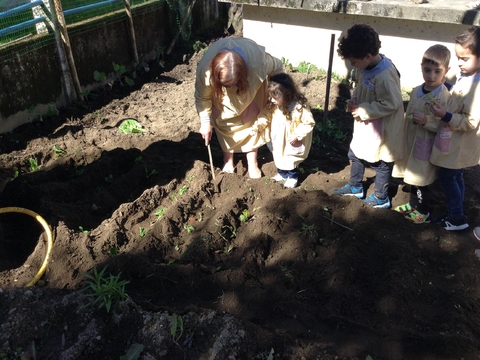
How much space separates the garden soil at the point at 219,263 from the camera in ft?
8.65

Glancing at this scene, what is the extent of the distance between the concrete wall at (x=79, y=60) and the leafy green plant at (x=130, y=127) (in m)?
1.19

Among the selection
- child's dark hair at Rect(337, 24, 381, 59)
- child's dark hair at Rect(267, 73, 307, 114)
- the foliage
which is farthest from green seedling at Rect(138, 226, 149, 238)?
the foliage

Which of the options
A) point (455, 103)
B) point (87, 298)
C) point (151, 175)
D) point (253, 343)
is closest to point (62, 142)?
point (151, 175)

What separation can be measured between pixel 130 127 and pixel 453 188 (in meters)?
4.26

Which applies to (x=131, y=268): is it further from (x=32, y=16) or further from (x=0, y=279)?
(x=32, y=16)

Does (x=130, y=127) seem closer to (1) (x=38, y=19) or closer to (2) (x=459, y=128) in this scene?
(1) (x=38, y=19)

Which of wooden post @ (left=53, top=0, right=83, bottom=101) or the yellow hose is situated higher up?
wooden post @ (left=53, top=0, right=83, bottom=101)

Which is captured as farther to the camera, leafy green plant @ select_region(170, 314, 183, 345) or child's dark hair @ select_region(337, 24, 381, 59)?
child's dark hair @ select_region(337, 24, 381, 59)

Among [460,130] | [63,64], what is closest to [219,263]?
[460,130]

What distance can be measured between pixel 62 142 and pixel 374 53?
4.01m

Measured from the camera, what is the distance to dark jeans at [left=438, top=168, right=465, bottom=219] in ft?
12.0

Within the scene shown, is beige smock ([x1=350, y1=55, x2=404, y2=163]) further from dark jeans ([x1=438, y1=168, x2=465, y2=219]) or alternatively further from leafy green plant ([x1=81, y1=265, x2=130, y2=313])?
leafy green plant ([x1=81, y1=265, x2=130, y2=313])

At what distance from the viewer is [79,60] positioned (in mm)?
6996

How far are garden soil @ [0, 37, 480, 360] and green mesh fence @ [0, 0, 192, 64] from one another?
4.78ft
